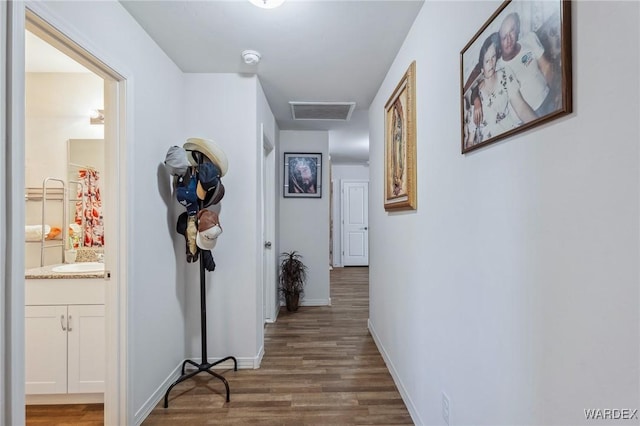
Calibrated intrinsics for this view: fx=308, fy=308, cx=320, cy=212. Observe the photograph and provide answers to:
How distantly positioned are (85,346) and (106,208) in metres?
0.97

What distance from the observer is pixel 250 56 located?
2.21 m

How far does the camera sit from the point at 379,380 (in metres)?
2.34

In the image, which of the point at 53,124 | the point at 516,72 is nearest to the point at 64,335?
the point at 53,124

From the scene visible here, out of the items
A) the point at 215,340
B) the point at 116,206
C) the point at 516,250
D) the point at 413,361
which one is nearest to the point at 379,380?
the point at 413,361

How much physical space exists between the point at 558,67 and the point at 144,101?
2.10 meters

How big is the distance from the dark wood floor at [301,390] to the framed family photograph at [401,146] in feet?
4.34

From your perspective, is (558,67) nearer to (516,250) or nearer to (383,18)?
(516,250)

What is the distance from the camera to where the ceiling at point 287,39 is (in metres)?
1.72

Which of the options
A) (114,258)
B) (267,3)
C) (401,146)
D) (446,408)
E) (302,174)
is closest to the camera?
(446,408)

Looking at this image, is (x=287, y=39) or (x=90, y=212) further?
(x=90, y=212)

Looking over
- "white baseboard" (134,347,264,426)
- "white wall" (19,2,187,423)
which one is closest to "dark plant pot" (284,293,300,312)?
"white baseboard" (134,347,264,426)

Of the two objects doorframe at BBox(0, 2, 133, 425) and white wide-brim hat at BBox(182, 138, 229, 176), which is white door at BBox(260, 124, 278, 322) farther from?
doorframe at BBox(0, 2, 133, 425)

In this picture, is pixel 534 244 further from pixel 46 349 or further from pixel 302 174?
pixel 302 174

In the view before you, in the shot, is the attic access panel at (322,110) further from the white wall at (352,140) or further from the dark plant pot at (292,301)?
the dark plant pot at (292,301)
